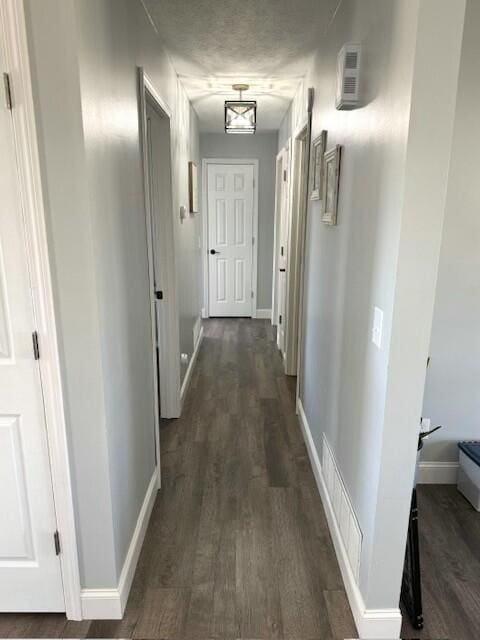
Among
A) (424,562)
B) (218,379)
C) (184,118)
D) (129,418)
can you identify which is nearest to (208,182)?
(184,118)

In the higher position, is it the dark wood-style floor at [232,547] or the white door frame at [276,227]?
the white door frame at [276,227]

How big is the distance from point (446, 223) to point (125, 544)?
81.0 inches

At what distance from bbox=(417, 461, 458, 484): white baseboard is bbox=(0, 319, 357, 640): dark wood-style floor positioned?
619mm

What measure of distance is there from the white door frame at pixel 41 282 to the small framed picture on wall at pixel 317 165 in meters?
1.60

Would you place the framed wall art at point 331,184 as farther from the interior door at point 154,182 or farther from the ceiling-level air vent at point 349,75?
the interior door at point 154,182

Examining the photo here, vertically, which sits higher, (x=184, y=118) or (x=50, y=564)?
(x=184, y=118)

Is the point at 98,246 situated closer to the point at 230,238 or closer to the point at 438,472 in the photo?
the point at 438,472

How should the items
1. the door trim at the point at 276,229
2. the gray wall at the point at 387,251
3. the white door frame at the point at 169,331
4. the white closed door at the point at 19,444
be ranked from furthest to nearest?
the door trim at the point at 276,229, the white door frame at the point at 169,331, the white closed door at the point at 19,444, the gray wall at the point at 387,251

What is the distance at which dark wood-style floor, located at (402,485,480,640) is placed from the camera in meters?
A: 1.66

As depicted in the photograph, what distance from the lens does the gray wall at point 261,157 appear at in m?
5.86

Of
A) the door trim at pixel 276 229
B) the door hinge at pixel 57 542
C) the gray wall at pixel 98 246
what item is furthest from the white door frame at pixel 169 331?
the door trim at pixel 276 229

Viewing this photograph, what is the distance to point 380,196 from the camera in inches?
59.2

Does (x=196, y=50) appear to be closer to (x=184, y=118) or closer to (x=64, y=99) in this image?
(x=184, y=118)

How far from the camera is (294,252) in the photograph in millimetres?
4023
